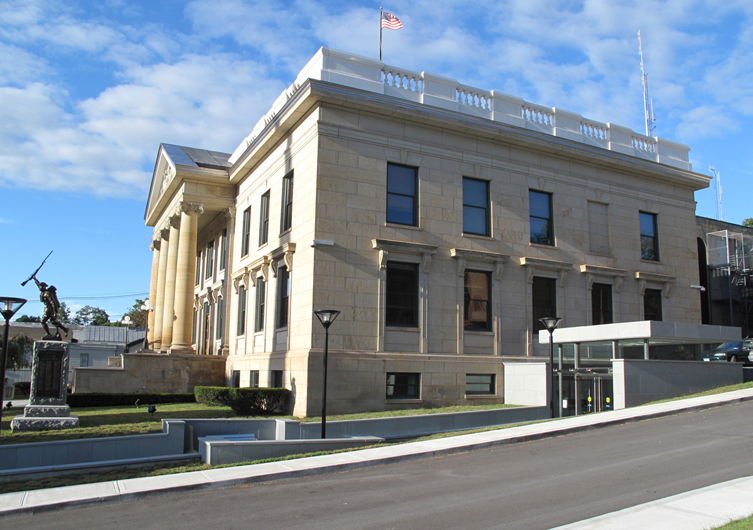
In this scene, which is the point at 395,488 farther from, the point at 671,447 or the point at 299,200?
the point at 299,200

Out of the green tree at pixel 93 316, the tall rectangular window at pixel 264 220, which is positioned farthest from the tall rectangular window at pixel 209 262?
the green tree at pixel 93 316

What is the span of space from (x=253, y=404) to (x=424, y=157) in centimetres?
1207

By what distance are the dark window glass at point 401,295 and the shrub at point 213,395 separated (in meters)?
7.22

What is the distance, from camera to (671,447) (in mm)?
13047

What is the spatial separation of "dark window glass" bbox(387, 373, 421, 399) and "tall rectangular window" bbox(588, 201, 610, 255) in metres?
11.4

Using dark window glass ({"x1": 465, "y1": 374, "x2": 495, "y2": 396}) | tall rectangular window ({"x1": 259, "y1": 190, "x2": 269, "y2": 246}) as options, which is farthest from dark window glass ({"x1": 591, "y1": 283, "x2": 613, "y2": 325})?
tall rectangular window ({"x1": 259, "y1": 190, "x2": 269, "y2": 246})

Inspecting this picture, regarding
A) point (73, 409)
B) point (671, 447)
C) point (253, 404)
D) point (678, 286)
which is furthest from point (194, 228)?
point (671, 447)

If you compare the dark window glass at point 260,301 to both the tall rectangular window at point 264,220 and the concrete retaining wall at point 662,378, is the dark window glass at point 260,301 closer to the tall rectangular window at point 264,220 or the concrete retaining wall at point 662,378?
the tall rectangular window at point 264,220

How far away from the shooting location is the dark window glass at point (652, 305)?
30.9 meters

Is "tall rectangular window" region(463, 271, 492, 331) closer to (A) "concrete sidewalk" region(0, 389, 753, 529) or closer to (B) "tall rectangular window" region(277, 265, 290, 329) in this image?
(B) "tall rectangular window" region(277, 265, 290, 329)

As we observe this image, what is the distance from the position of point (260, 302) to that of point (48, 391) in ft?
35.2

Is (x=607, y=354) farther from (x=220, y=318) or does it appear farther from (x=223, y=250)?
(x=223, y=250)

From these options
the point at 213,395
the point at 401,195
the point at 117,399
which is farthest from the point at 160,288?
the point at 401,195

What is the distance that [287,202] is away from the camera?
90.5 ft
